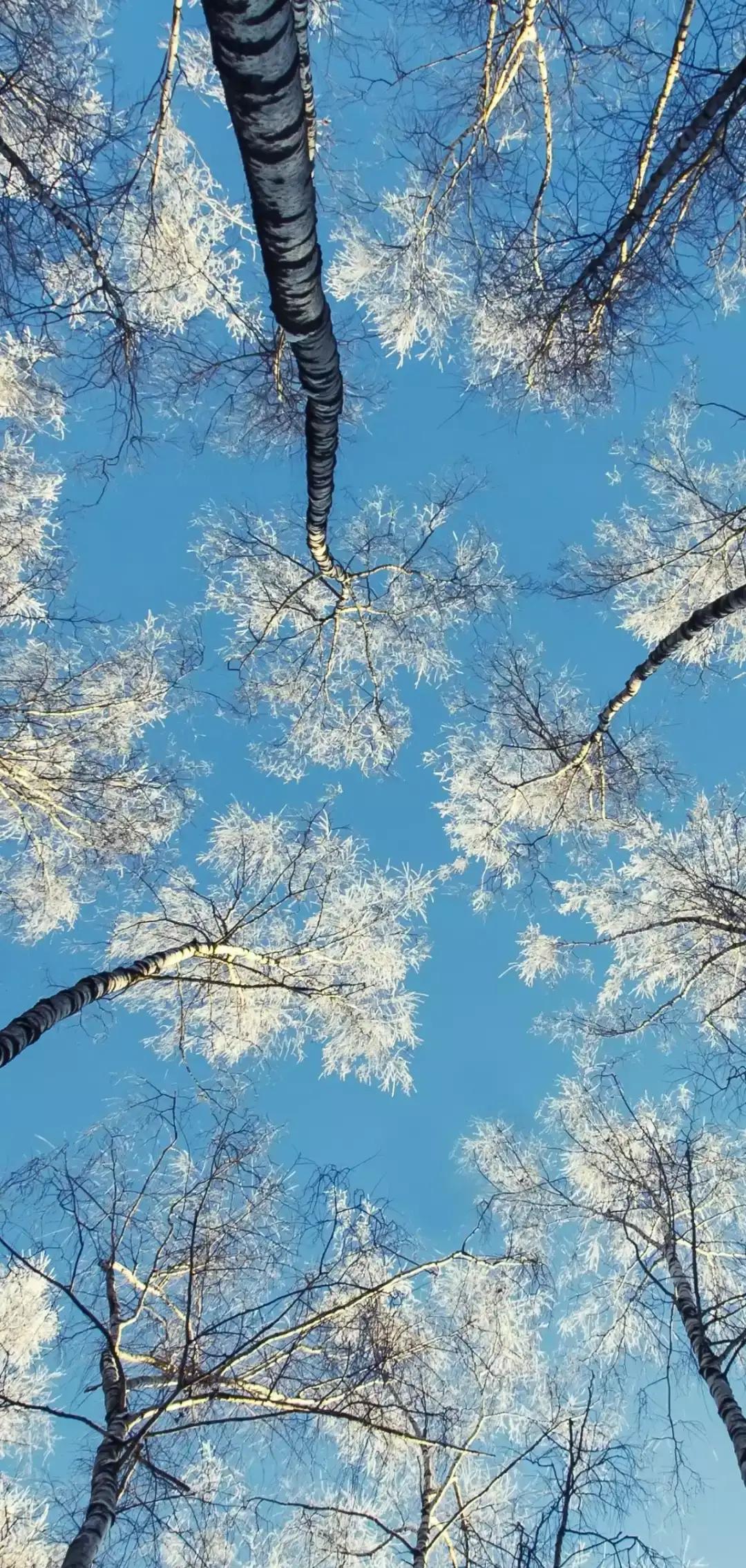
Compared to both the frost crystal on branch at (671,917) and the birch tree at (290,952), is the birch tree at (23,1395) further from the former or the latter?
the frost crystal on branch at (671,917)

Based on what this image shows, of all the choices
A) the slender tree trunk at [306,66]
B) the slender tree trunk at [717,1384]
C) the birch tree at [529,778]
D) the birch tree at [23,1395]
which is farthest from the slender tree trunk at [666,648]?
the birch tree at [23,1395]

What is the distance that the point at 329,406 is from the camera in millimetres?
5727

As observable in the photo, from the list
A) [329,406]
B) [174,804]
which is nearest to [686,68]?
[329,406]

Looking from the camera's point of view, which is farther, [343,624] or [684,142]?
[343,624]

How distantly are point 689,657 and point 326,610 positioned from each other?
162 inches

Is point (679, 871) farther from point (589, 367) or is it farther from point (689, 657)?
point (589, 367)

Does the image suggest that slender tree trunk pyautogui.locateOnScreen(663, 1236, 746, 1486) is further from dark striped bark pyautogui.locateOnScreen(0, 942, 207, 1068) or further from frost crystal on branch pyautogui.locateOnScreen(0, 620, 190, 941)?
frost crystal on branch pyautogui.locateOnScreen(0, 620, 190, 941)

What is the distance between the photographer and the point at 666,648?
24.7 feet

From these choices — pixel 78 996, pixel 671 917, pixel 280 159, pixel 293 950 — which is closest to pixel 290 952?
pixel 293 950

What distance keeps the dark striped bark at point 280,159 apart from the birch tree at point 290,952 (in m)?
4.29

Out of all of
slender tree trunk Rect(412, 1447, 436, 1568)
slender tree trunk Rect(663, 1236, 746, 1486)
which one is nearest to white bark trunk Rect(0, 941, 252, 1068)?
slender tree trunk Rect(663, 1236, 746, 1486)

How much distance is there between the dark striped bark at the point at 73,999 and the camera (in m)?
4.36

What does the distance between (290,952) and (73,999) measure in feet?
8.73

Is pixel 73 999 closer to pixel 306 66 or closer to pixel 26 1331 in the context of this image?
pixel 306 66
